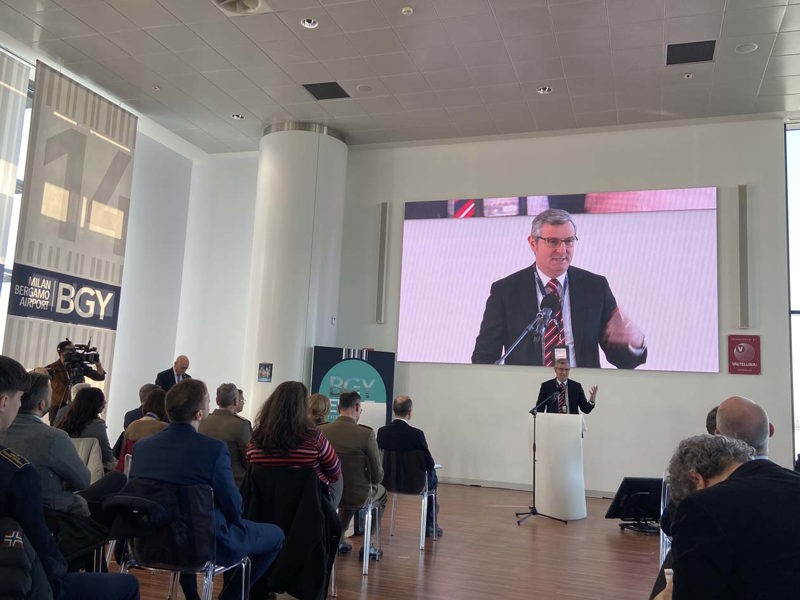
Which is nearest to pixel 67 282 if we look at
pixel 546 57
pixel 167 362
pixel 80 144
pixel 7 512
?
pixel 80 144

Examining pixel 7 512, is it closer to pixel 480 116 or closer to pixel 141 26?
pixel 141 26

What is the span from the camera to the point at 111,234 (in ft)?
29.0

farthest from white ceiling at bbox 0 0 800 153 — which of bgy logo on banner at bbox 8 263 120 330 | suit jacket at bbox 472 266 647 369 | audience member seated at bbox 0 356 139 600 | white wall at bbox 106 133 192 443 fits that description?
audience member seated at bbox 0 356 139 600

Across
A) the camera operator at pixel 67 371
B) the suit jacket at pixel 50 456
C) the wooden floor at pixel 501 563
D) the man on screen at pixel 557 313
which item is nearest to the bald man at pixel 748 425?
the wooden floor at pixel 501 563

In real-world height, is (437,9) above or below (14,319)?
above

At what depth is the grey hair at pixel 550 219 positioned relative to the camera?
361 inches

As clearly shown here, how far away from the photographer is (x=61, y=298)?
8.02 meters

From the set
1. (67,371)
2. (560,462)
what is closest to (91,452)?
(67,371)

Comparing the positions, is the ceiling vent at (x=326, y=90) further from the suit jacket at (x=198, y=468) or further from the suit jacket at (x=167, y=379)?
the suit jacket at (x=198, y=468)

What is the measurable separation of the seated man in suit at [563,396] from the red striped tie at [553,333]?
68.8 inches

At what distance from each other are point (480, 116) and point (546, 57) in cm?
167

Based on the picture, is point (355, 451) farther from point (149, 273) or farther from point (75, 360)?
point (149, 273)

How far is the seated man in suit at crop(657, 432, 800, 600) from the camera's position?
5.11ft

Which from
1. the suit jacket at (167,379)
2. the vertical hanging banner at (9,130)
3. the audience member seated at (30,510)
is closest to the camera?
the audience member seated at (30,510)
